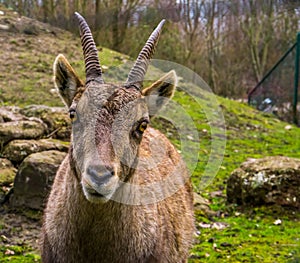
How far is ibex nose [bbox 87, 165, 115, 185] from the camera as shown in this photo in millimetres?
2941

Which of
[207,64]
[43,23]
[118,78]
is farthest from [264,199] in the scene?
[207,64]

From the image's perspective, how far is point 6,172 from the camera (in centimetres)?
643

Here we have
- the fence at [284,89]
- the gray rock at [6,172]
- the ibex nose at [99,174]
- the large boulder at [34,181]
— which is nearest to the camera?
the ibex nose at [99,174]

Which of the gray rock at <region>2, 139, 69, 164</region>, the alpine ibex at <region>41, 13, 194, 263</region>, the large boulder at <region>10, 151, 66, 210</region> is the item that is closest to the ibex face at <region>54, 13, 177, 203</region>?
the alpine ibex at <region>41, 13, 194, 263</region>

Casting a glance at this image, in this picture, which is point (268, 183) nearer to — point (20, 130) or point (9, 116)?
point (20, 130)

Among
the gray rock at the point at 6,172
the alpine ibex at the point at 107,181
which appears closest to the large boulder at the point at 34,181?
the gray rock at the point at 6,172

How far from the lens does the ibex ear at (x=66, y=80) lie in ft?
12.2

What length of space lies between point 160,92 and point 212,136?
6725 millimetres

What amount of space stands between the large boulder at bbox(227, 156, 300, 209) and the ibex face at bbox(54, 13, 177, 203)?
3.55 meters

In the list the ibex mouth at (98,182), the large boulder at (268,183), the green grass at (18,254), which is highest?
the ibex mouth at (98,182)

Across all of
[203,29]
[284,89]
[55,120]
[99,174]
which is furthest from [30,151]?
[284,89]

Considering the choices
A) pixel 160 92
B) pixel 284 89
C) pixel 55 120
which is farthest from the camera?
pixel 284 89

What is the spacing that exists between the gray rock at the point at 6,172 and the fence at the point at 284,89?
1016cm

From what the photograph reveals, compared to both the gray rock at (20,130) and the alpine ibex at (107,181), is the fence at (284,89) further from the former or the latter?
the alpine ibex at (107,181)
